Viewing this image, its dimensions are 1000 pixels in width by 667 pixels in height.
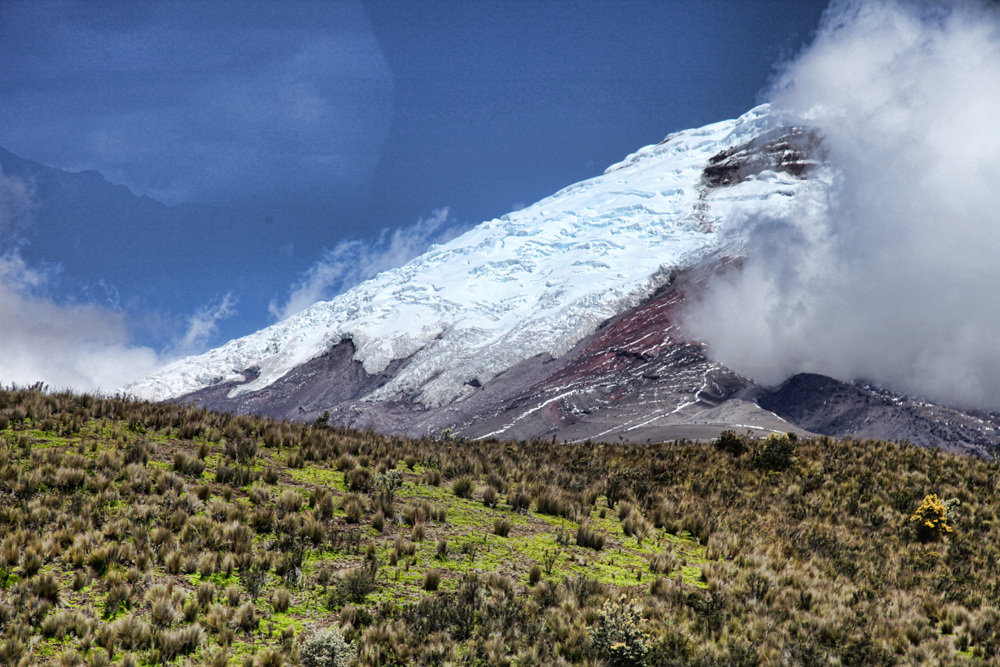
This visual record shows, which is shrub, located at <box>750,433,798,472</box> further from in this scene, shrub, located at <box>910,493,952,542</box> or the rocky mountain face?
the rocky mountain face

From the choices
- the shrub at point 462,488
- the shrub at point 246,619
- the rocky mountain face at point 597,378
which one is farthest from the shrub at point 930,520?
the rocky mountain face at point 597,378

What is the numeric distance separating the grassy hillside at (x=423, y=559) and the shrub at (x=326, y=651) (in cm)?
3

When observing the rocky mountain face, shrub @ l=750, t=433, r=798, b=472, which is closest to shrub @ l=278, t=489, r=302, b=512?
shrub @ l=750, t=433, r=798, b=472

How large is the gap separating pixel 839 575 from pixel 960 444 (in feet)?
341

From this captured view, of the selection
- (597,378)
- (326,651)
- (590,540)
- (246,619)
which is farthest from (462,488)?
(597,378)

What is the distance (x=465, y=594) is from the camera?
7992 millimetres

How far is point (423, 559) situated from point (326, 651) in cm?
315

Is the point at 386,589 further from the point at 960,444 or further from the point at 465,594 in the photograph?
the point at 960,444

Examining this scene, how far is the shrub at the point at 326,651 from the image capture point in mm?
6137

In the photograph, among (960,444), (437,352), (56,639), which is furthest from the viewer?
(437,352)

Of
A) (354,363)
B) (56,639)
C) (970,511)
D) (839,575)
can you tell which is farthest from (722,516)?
(354,363)

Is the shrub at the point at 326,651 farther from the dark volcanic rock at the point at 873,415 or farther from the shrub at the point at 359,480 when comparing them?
the dark volcanic rock at the point at 873,415

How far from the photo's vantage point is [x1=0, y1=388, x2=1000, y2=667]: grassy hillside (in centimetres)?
673

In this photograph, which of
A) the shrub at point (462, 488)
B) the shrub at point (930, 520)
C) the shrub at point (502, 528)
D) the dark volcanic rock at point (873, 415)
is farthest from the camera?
the dark volcanic rock at point (873, 415)
